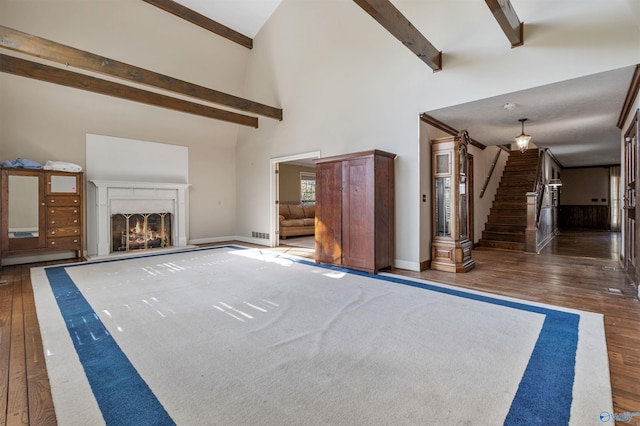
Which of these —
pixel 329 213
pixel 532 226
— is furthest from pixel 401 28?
pixel 532 226

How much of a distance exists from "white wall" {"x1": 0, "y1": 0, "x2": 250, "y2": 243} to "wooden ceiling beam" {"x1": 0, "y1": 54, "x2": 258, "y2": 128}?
0.45 meters

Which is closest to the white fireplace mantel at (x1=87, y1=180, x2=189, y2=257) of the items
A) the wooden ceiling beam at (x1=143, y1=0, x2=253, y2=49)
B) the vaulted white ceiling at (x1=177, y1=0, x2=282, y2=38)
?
the wooden ceiling beam at (x1=143, y1=0, x2=253, y2=49)

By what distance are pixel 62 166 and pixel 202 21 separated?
3.94 metres

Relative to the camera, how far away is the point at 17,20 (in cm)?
475

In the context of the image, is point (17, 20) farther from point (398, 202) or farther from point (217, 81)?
point (398, 202)

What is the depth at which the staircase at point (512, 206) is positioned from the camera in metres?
6.93

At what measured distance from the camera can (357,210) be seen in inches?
187

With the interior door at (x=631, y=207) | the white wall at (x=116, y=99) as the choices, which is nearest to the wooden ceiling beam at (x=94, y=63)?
the white wall at (x=116, y=99)

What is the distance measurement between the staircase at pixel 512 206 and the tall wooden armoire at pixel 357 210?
365cm

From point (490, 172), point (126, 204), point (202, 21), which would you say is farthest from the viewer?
point (490, 172)

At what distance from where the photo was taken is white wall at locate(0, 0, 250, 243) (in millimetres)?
5117

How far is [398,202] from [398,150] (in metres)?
0.83

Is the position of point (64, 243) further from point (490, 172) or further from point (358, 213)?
point (490, 172)

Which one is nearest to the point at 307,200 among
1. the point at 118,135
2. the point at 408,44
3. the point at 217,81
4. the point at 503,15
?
the point at 217,81
